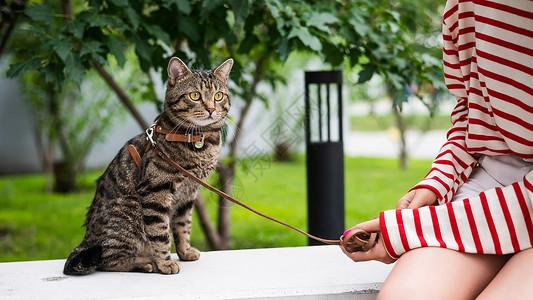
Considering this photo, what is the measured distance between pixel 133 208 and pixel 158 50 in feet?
3.01

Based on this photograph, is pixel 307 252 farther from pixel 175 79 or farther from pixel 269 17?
pixel 269 17

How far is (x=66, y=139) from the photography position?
19.6ft

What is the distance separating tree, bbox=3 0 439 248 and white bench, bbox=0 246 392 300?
51 cm

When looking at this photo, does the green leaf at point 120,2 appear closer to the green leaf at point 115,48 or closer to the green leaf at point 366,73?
the green leaf at point 115,48

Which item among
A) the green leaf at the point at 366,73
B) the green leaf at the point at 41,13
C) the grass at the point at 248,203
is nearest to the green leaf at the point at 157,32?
the green leaf at the point at 41,13

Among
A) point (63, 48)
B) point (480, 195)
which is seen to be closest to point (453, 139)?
point (480, 195)

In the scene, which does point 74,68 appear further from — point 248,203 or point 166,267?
point 248,203

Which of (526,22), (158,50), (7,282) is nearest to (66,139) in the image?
(158,50)

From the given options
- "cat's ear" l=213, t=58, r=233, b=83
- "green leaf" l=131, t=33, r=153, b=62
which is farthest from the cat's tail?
"green leaf" l=131, t=33, r=153, b=62

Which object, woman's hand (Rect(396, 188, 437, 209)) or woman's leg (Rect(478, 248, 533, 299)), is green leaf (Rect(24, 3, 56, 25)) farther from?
woman's leg (Rect(478, 248, 533, 299))

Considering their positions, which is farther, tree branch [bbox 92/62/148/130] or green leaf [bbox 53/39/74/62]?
tree branch [bbox 92/62/148/130]

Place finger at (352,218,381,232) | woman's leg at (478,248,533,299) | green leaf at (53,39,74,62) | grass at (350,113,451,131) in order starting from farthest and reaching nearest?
grass at (350,113,451,131) → green leaf at (53,39,74,62) → finger at (352,218,381,232) → woman's leg at (478,248,533,299)

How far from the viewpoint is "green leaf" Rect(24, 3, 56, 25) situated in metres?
2.00

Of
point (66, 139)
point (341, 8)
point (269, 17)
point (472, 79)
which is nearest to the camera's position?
point (472, 79)
